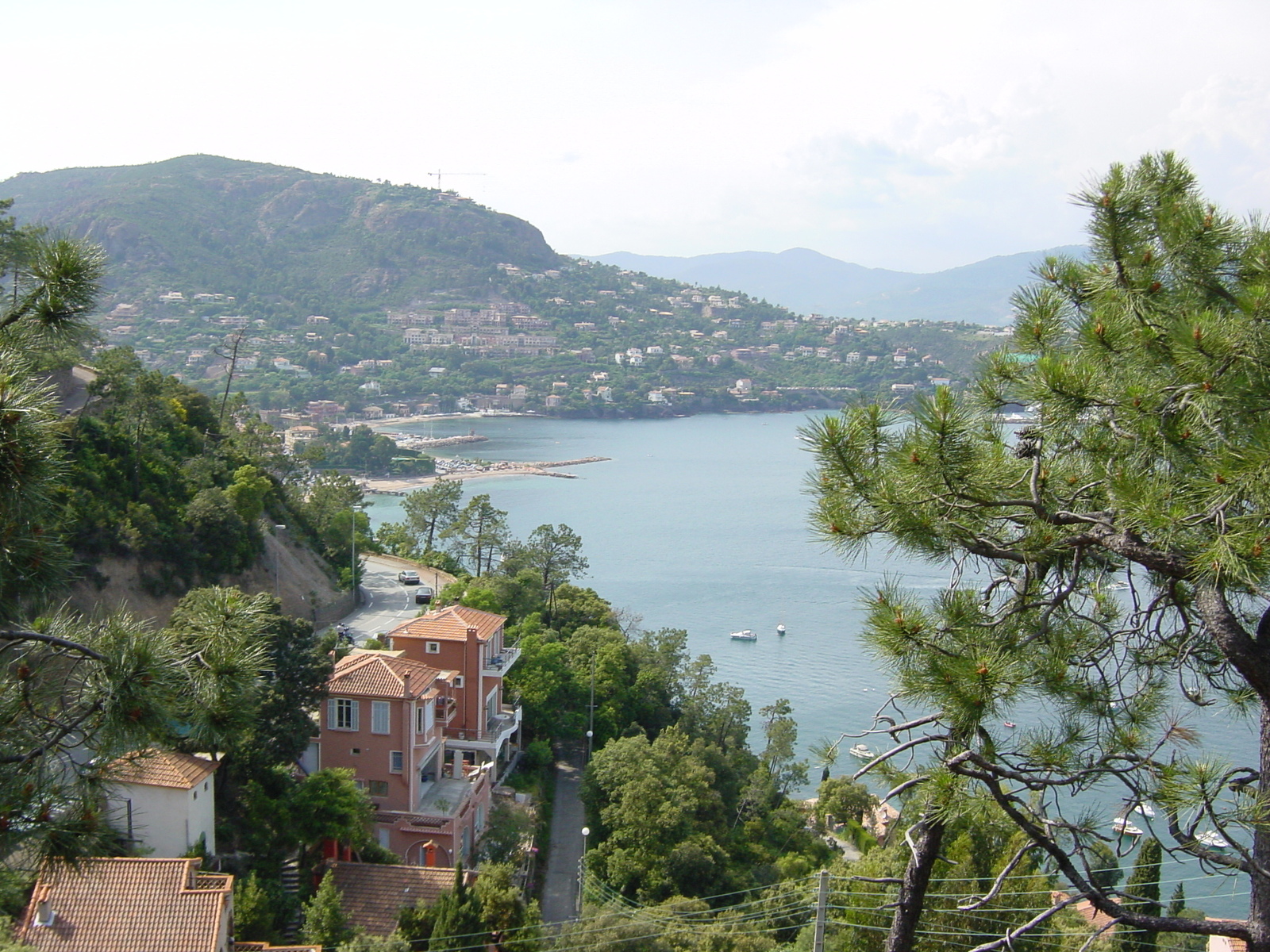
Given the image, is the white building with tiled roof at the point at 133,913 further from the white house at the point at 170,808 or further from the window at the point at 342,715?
the window at the point at 342,715


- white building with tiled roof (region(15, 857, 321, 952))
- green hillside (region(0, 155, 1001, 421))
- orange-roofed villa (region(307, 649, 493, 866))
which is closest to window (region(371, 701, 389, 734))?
orange-roofed villa (region(307, 649, 493, 866))

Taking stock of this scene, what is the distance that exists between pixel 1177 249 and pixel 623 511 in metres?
25.6

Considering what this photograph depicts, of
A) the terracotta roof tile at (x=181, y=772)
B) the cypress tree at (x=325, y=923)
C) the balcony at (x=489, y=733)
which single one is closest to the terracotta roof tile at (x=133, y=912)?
the terracotta roof tile at (x=181, y=772)

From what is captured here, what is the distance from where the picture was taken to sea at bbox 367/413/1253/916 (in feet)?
45.4

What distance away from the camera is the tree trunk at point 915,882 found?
1628 millimetres

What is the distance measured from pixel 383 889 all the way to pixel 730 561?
17.2m

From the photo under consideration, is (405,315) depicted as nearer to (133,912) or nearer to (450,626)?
(450,626)

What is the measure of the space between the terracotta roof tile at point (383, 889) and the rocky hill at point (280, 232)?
164 ft

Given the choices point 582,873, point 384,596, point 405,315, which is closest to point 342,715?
point 582,873

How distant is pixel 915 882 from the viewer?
1669mm

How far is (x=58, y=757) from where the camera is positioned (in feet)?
4.81

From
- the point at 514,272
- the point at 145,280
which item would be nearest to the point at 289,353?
the point at 145,280

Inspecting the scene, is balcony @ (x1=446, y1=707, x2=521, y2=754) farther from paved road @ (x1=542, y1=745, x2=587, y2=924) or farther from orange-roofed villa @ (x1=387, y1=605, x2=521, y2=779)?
paved road @ (x1=542, y1=745, x2=587, y2=924)

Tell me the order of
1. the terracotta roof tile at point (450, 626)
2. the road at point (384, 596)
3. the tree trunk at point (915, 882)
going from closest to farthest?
the tree trunk at point (915, 882), the terracotta roof tile at point (450, 626), the road at point (384, 596)
